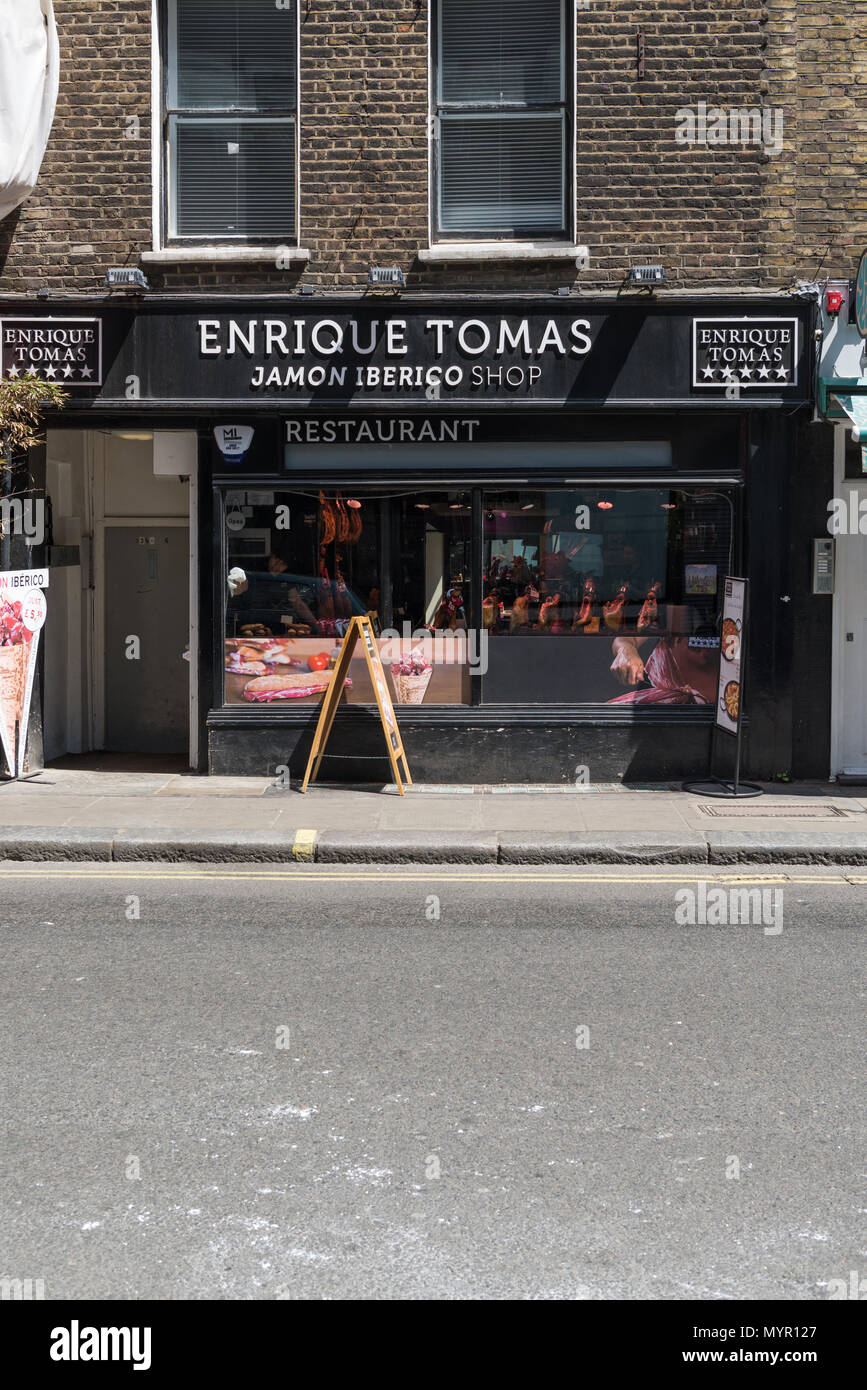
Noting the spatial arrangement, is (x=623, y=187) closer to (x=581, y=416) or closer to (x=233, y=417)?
(x=581, y=416)

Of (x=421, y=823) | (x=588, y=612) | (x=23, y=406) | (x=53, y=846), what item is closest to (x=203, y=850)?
(x=53, y=846)

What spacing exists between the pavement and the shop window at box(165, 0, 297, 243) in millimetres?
4759

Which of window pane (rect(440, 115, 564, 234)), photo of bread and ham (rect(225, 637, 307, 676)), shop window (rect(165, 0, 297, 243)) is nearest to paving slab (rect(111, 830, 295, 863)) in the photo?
photo of bread and ham (rect(225, 637, 307, 676))

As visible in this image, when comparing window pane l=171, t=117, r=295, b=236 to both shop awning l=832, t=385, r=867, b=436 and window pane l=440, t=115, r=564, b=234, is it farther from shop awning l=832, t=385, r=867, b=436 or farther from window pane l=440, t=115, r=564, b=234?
shop awning l=832, t=385, r=867, b=436

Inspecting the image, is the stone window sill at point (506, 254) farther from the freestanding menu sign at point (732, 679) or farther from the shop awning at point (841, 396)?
the freestanding menu sign at point (732, 679)

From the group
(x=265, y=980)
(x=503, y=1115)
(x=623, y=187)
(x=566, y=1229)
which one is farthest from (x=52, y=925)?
(x=623, y=187)

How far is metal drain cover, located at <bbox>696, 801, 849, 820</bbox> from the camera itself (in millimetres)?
10711

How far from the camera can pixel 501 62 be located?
39.8ft

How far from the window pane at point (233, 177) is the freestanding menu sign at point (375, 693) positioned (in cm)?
349

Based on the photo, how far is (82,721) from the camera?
13.9m

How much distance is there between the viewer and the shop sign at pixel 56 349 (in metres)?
11.9

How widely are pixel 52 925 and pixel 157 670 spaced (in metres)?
6.25

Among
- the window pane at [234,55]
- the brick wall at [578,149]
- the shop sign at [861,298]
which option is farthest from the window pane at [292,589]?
the shop sign at [861,298]

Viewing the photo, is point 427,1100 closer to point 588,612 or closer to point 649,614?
point 588,612
